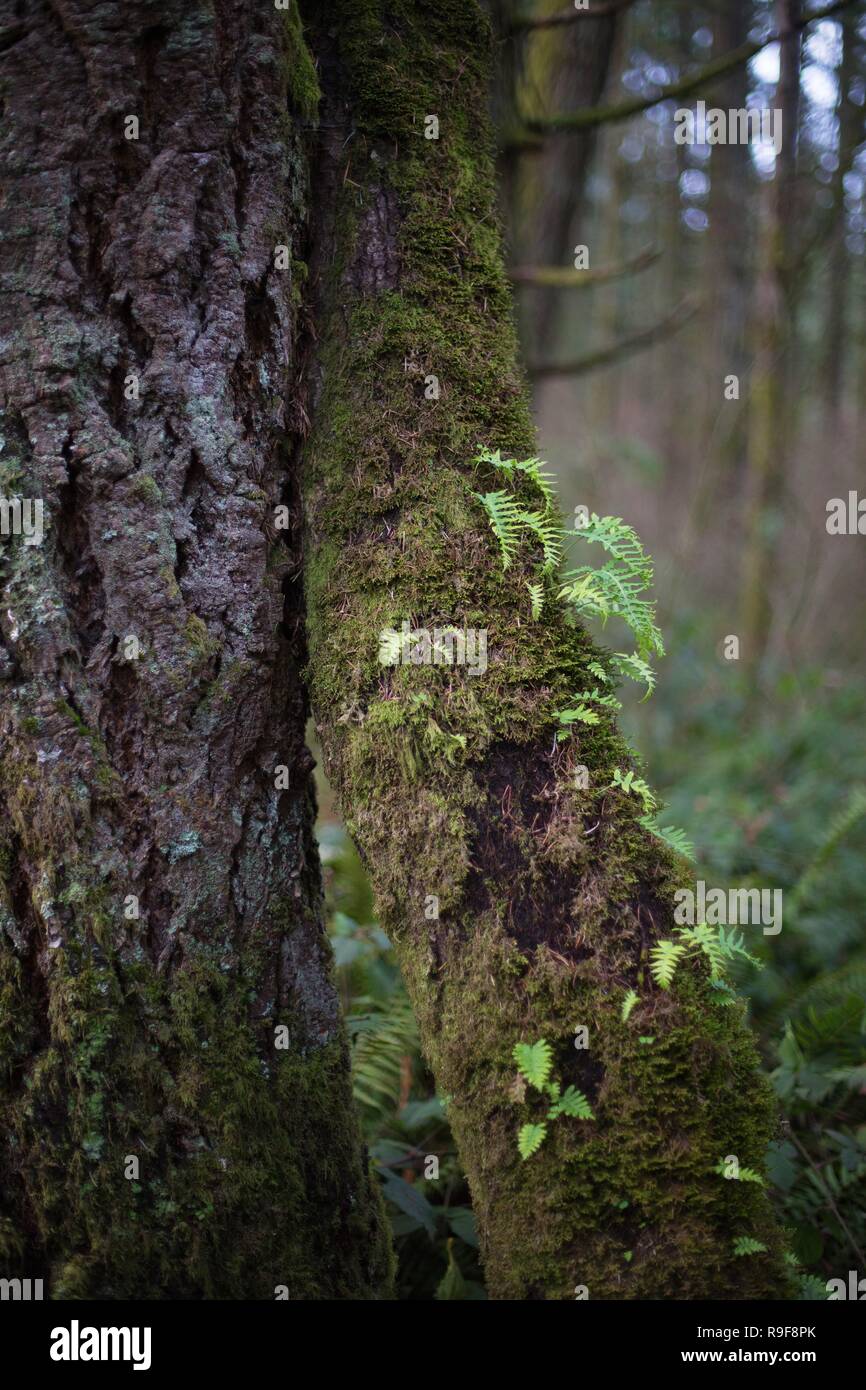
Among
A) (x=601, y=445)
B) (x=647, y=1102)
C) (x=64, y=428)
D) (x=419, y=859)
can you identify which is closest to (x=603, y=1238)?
(x=647, y=1102)

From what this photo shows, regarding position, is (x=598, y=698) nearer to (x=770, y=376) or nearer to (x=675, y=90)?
(x=675, y=90)

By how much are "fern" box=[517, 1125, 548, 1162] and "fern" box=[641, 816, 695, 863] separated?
Answer: 0.70 m

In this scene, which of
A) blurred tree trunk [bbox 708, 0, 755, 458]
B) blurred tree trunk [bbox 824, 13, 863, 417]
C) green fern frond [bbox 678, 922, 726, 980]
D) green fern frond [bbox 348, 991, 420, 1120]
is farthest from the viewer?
blurred tree trunk [bbox 708, 0, 755, 458]

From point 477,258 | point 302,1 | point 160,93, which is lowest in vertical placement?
point 477,258

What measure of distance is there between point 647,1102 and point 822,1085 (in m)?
1.87

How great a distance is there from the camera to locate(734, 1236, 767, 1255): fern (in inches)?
73.1

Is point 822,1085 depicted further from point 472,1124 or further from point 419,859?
point 419,859

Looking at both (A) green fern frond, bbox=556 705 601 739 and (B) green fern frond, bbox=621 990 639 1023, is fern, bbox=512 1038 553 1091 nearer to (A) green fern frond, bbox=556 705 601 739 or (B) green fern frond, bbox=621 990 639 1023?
(B) green fern frond, bbox=621 990 639 1023

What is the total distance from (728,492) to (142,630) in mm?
13530

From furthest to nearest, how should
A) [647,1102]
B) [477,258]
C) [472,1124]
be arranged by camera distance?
[477,258] < [472,1124] < [647,1102]

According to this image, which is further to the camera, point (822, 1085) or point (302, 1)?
point (822, 1085)

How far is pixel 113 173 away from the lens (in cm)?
207

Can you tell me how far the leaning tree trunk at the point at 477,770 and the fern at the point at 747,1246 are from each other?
0.06 ft

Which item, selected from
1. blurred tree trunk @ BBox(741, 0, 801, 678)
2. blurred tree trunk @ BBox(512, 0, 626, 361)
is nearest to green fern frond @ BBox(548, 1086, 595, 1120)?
blurred tree trunk @ BBox(512, 0, 626, 361)
